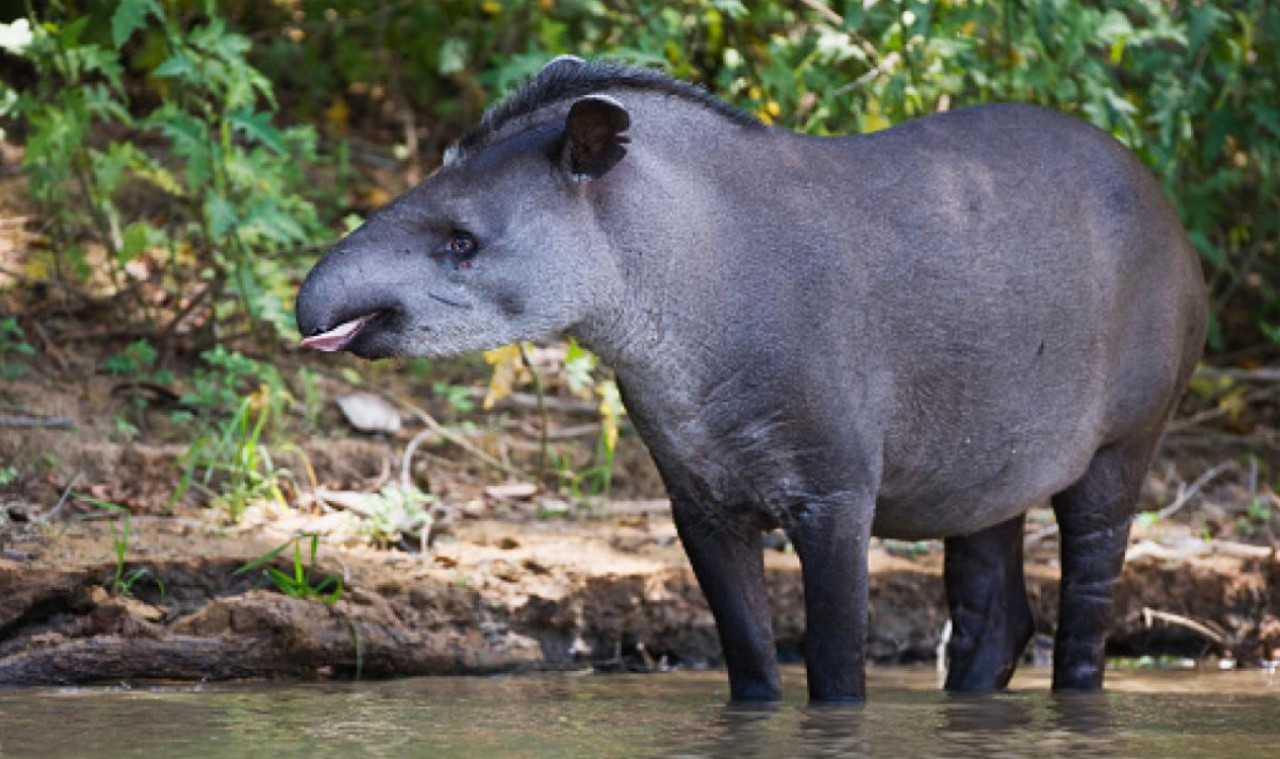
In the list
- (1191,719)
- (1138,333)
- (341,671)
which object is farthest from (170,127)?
(1191,719)

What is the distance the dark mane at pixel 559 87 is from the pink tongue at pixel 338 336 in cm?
58

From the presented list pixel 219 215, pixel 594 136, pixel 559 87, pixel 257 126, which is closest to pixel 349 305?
pixel 594 136

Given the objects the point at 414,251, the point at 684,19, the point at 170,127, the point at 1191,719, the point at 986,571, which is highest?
the point at 684,19

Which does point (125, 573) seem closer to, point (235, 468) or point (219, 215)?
point (235, 468)

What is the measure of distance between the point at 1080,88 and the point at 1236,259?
3.33 metres

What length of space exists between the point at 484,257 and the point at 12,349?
151 inches

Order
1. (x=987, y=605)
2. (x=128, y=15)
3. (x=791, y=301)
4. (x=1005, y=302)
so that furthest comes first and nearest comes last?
(x=128, y=15) → (x=987, y=605) → (x=1005, y=302) → (x=791, y=301)

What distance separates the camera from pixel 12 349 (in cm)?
845

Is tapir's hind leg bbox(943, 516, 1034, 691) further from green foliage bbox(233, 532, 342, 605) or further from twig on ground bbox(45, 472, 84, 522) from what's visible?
twig on ground bbox(45, 472, 84, 522)

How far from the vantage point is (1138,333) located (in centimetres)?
652

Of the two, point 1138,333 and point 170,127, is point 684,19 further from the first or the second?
point 1138,333

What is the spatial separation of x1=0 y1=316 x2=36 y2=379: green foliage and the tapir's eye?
11.0ft

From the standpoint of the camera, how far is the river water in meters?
4.47

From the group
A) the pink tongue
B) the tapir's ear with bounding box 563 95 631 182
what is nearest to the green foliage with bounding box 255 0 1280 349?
the tapir's ear with bounding box 563 95 631 182
